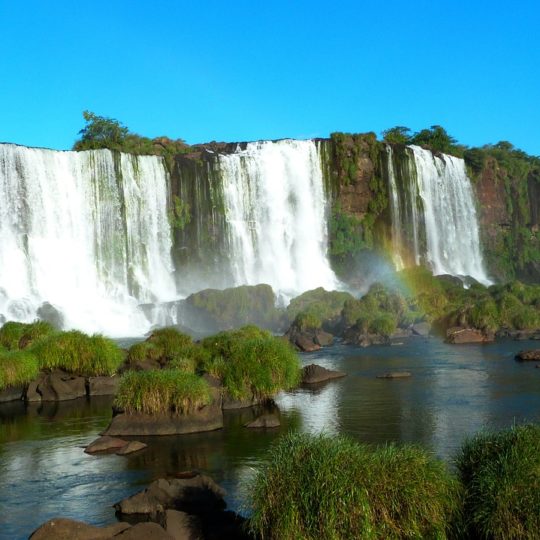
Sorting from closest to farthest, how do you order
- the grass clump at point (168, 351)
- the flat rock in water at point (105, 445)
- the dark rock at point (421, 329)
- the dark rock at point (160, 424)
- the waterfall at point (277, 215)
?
1. the flat rock in water at point (105, 445)
2. the dark rock at point (160, 424)
3. the grass clump at point (168, 351)
4. the dark rock at point (421, 329)
5. the waterfall at point (277, 215)

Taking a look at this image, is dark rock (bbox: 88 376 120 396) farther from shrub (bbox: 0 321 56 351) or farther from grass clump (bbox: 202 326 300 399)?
shrub (bbox: 0 321 56 351)

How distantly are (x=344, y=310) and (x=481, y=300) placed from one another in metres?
7.98

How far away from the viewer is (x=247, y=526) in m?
11.9

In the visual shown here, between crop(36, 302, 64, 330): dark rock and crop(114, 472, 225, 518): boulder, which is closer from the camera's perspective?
crop(114, 472, 225, 518): boulder

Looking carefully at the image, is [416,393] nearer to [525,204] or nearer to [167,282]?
[167,282]

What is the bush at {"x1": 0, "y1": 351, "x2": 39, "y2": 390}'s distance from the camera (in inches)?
1012

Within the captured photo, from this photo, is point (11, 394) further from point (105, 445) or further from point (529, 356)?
point (529, 356)

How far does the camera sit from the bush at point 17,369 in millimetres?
25703

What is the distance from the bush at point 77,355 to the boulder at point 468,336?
19.7 m

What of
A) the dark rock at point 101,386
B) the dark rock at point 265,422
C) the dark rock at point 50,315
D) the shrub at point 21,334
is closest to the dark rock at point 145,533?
the dark rock at point 265,422

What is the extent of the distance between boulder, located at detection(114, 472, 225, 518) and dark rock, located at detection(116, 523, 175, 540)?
1.70m

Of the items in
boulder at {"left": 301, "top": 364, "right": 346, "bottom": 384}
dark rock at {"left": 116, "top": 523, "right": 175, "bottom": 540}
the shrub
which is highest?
the shrub

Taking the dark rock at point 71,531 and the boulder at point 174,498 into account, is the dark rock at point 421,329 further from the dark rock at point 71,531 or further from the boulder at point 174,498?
the dark rock at point 71,531

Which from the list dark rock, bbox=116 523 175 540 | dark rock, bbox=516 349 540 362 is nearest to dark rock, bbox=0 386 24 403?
dark rock, bbox=116 523 175 540
